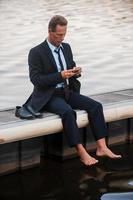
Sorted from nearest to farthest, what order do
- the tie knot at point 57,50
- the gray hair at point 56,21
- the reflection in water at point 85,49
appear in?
the gray hair at point 56,21 → the tie knot at point 57,50 → the reflection in water at point 85,49

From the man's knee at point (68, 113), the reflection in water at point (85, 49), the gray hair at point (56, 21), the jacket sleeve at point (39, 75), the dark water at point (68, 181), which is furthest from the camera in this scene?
the reflection in water at point (85, 49)

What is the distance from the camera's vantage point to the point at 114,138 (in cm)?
892

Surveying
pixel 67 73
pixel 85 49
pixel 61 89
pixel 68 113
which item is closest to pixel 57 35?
pixel 67 73

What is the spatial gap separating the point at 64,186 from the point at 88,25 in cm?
2134

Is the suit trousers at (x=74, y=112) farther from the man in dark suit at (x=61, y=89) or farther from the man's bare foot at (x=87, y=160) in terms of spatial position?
the man's bare foot at (x=87, y=160)

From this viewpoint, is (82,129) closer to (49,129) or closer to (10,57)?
(49,129)

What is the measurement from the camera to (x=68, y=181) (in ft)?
25.0

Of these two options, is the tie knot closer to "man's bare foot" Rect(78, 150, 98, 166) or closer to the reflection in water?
"man's bare foot" Rect(78, 150, 98, 166)

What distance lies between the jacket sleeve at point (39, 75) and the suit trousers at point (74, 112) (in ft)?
0.86

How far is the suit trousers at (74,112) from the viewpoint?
7.58 metres

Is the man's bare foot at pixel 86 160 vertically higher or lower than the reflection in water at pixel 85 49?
higher

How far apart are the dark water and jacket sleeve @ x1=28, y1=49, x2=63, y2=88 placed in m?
1.13

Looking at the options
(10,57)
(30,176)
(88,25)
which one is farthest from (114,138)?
(88,25)

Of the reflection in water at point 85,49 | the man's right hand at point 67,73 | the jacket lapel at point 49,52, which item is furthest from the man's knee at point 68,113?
the reflection in water at point 85,49
